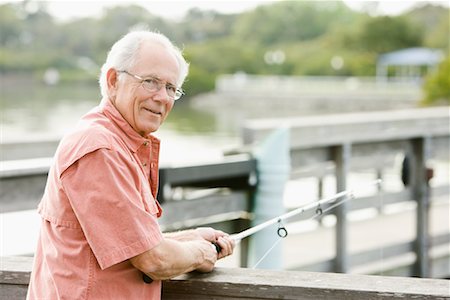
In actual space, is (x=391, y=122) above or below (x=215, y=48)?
below

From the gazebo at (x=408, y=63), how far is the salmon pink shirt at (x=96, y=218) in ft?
189

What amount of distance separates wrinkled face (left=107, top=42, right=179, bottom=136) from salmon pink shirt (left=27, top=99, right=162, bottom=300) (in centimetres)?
4

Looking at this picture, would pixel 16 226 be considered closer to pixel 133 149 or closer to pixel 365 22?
pixel 133 149

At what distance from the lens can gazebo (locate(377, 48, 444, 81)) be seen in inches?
2336

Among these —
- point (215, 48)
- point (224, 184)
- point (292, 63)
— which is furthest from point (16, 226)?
point (292, 63)

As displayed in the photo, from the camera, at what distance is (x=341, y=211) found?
258 inches

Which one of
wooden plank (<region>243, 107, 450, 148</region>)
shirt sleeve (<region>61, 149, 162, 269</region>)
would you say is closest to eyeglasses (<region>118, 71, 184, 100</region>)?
shirt sleeve (<region>61, 149, 162, 269</region>)

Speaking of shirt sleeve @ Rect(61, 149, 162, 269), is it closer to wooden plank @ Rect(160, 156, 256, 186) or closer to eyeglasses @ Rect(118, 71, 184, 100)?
eyeglasses @ Rect(118, 71, 184, 100)

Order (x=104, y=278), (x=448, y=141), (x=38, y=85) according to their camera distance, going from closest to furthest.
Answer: (x=104, y=278), (x=448, y=141), (x=38, y=85)

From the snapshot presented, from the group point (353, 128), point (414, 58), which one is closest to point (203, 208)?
point (353, 128)

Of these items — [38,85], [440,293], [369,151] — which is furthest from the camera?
[38,85]

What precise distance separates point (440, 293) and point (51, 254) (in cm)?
97

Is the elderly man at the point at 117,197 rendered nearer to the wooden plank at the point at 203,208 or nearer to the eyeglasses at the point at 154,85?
the eyeglasses at the point at 154,85

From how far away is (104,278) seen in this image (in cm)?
200
